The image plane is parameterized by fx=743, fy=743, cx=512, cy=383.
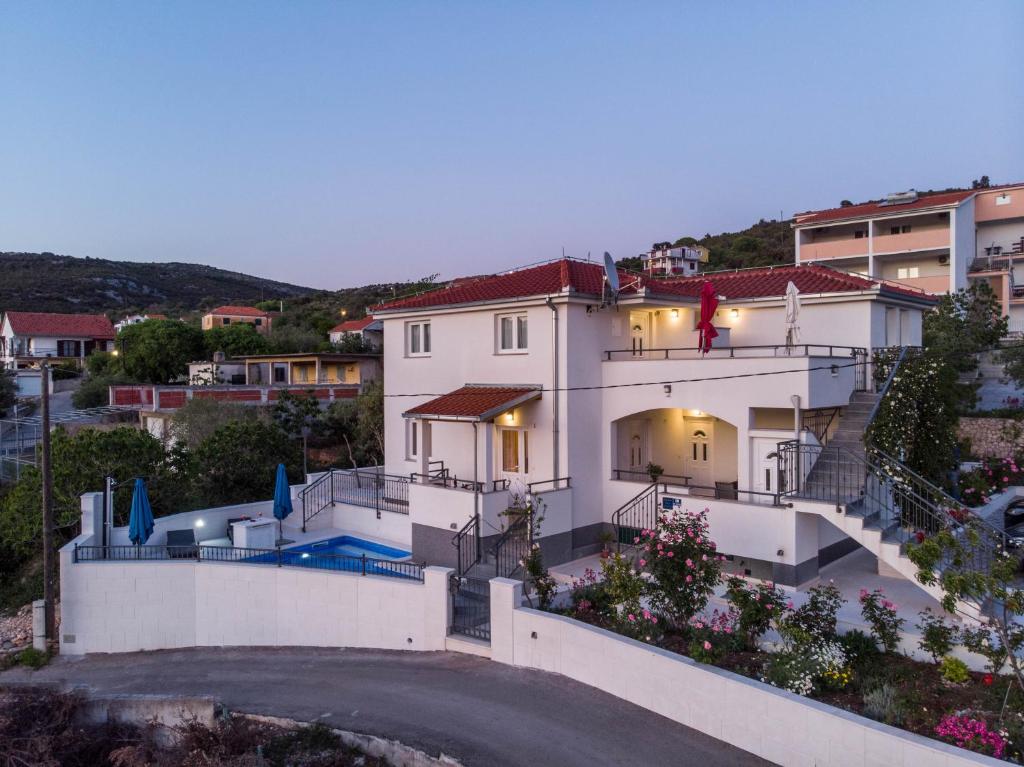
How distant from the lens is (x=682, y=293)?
813 inches

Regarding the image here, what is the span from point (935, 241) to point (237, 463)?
1511 inches

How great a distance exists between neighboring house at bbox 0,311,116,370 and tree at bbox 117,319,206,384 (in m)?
16.3

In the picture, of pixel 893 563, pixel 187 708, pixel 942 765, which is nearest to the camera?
pixel 942 765

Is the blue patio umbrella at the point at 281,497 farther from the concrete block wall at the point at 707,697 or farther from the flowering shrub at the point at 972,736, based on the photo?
the flowering shrub at the point at 972,736

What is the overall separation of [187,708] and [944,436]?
16748 millimetres

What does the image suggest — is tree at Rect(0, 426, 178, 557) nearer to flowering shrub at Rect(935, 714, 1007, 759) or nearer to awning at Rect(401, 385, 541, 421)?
awning at Rect(401, 385, 541, 421)

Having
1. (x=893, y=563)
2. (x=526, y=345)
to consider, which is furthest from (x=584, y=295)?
(x=893, y=563)

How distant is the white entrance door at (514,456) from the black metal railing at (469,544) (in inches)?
90.3

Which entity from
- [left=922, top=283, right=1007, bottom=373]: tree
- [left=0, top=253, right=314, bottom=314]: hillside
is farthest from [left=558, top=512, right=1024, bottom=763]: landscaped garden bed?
[left=0, top=253, right=314, bottom=314]: hillside

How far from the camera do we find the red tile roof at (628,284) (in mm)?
18750

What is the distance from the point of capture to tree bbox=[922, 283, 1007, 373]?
2947 cm

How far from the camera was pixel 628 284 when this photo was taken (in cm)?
1945

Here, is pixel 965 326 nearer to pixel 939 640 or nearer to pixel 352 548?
pixel 939 640

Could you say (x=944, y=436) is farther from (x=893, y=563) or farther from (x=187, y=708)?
(x=187, y=708)
